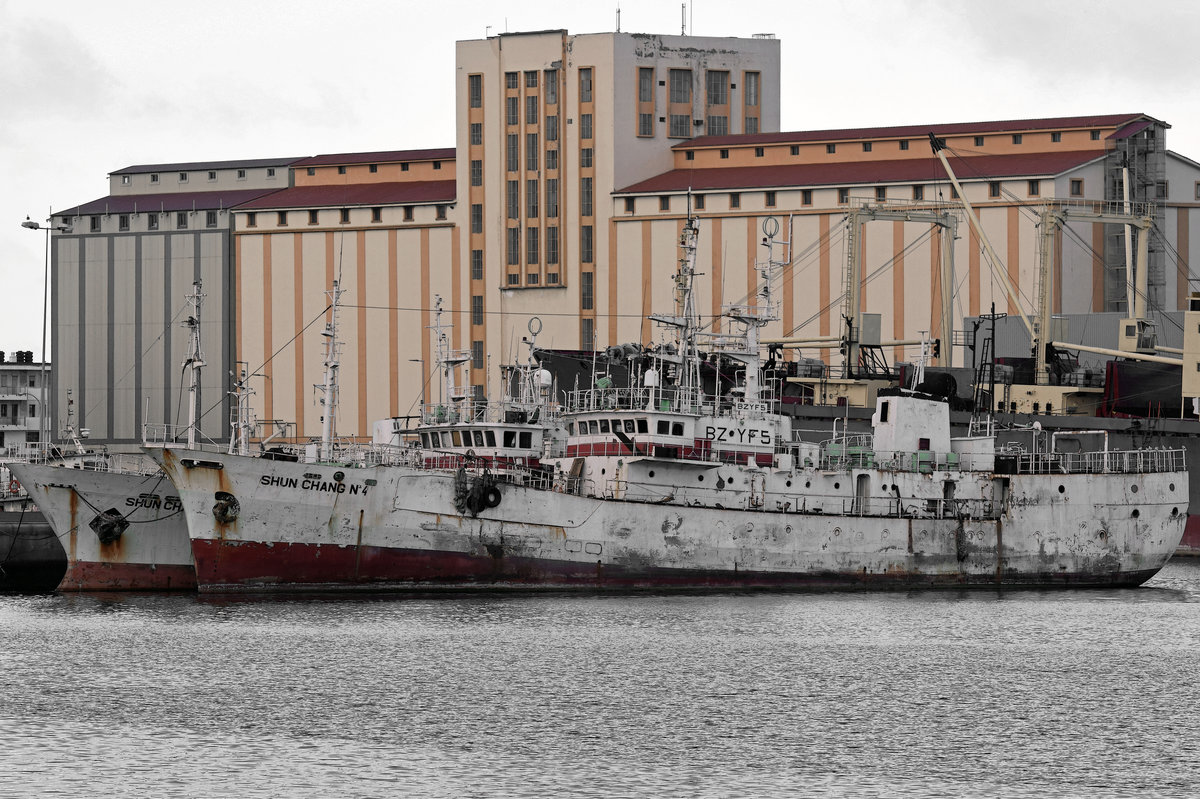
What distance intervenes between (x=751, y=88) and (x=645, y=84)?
9115 millimetres

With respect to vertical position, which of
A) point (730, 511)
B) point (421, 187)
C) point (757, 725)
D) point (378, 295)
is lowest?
point (757, 725)

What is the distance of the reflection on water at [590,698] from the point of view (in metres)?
30.0

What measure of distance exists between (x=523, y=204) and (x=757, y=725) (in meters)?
83.7

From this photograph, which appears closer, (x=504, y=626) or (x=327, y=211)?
(x=504, y=626)

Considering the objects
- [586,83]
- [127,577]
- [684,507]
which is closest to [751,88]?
[586,83]

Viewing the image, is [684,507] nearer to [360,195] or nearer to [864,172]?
[864,172]

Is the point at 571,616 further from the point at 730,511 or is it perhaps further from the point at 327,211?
the point at 327,211

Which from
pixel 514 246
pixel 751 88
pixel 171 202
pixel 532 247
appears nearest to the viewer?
pixel 532 247

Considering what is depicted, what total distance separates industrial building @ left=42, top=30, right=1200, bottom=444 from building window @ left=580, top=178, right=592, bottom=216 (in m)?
0.15

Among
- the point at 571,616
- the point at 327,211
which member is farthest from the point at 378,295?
the point at 571,616

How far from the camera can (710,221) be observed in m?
111

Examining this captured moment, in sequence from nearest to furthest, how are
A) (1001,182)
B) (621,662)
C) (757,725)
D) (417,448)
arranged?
1. (757,725)
2. (621,662)
3. (417,448)
4. (1001,182)

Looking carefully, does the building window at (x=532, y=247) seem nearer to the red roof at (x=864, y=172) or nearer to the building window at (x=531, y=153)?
the building window at (x=531, y=153)

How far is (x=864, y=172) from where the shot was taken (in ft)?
358
